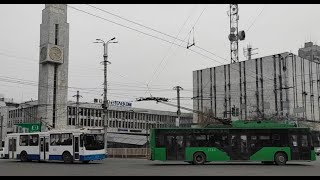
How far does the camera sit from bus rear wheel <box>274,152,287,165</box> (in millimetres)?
27483

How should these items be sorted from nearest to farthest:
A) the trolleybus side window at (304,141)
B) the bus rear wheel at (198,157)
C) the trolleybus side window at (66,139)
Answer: the trolleybus side window at (304,141) < the bus rear wheel at (198,157) < the trolleybus side window at (66,139)

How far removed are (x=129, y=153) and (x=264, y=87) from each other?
128ft

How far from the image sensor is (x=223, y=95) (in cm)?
8294

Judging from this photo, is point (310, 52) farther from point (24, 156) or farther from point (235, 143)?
point (24, 156)

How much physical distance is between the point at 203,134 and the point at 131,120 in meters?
105

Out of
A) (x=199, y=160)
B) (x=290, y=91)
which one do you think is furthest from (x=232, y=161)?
(x=290, y=91)

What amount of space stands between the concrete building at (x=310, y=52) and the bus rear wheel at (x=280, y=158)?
216 ft

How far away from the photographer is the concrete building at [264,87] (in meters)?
71.6

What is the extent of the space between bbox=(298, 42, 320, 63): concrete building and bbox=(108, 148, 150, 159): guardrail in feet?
189

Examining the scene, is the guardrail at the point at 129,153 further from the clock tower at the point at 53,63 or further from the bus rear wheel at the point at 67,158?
the clock tower at the point at 53,63

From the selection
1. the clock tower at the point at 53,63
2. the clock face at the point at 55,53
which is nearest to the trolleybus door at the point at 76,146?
the clock tower at the point at 53,63

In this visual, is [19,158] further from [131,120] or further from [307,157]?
[131,120]

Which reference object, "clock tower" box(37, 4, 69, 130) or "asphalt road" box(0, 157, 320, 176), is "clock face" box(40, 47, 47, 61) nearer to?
"clock tower" box(37, 4, 69, 130)

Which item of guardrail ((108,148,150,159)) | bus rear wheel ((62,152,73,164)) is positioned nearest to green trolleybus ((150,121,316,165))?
bus rear wheel ((62,152,73,164))
